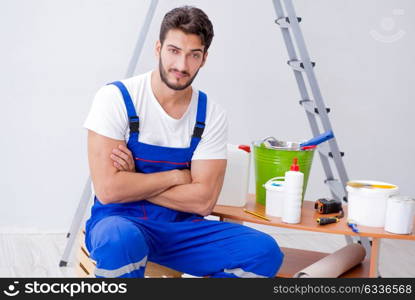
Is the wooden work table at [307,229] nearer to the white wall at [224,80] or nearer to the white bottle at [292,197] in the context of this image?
the white bottle at [292,197]

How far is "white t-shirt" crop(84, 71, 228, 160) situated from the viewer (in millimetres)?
2990

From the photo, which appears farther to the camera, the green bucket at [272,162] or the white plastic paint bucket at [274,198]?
the green bucket at [272,162]

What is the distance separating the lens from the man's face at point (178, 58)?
308 centimetres

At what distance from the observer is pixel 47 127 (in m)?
4.72

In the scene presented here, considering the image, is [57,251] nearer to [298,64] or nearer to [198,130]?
[198,130]

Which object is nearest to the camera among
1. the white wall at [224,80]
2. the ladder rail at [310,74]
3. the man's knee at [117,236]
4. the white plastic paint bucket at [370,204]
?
the man's knee at [117,236]

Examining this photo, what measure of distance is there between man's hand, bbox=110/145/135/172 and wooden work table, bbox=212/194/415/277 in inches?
22.2

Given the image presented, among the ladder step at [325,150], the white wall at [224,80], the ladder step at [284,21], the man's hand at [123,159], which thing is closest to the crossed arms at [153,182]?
the man's hand at [123,159]

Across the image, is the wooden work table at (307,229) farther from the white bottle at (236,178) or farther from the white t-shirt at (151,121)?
the white t-shirt at (151,121)

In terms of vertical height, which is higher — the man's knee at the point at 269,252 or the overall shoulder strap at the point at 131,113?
the overall shoulder strap at the point at 131,113

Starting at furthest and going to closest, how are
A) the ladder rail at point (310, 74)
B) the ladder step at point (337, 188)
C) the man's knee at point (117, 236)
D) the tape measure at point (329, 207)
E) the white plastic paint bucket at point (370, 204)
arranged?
the ladder step at point (337, 188)
the ladder rail at point (310, 74)
the tape measure at point (329, 207)
the white plastic paint bucket at point (370, 204)
the man's knee at point (117, 236)

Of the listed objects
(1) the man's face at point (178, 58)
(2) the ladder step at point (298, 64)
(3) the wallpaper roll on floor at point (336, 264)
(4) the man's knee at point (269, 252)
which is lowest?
(3) the wallpaper roll on floor at point (336, 264)

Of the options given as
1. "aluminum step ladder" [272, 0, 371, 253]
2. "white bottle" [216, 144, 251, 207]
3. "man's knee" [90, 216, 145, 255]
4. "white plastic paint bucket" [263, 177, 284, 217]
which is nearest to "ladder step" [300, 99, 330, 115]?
"aluminum step ladder" [272, 0, 371, 253]

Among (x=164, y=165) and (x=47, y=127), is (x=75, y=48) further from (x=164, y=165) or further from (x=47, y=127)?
(x=164, y=165)
